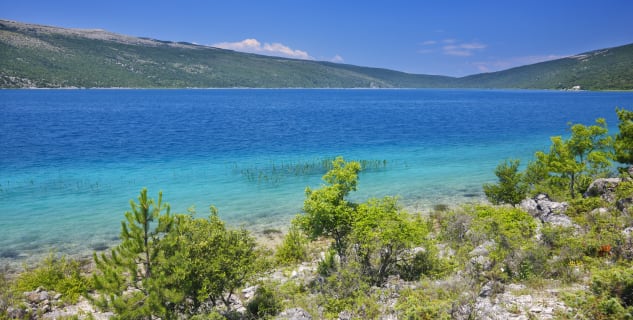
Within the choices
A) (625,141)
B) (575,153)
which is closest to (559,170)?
(575,153)

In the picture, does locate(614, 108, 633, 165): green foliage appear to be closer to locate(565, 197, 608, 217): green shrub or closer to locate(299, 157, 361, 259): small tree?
locate(565, 197, 608, 217): green shrub

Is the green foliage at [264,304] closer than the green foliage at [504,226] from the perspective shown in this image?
Yes

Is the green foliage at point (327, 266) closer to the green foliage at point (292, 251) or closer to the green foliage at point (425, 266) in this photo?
the green foliage at point (425, 266)

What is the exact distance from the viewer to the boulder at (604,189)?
86.8ft

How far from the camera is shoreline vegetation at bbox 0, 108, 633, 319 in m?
13.0

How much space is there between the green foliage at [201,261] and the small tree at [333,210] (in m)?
3.95

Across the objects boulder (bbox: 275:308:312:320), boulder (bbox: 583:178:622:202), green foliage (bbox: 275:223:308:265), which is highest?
boulder (bbox: 583:178:622:202)

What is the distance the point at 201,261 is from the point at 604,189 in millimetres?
29082

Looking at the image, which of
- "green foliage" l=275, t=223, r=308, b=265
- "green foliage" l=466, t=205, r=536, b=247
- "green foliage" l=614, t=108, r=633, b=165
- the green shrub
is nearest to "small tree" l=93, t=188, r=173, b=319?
"green foliage" l=275, t=223, r=308, b=265

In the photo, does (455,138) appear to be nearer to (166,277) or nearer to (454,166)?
(454,166)

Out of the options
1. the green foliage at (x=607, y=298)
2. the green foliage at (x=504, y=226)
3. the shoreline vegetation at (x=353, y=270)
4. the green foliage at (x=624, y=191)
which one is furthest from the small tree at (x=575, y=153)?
the green foliage at (x=607, y=298)

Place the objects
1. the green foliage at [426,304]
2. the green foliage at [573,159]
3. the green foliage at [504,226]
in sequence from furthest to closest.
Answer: the green foliage at [573,159], the green foliage at [504,226], the green foliage at [426,304]

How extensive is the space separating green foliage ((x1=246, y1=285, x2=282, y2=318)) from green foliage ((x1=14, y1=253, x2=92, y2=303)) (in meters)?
8.38

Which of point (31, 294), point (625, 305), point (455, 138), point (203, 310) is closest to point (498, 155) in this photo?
point (455, 138)
